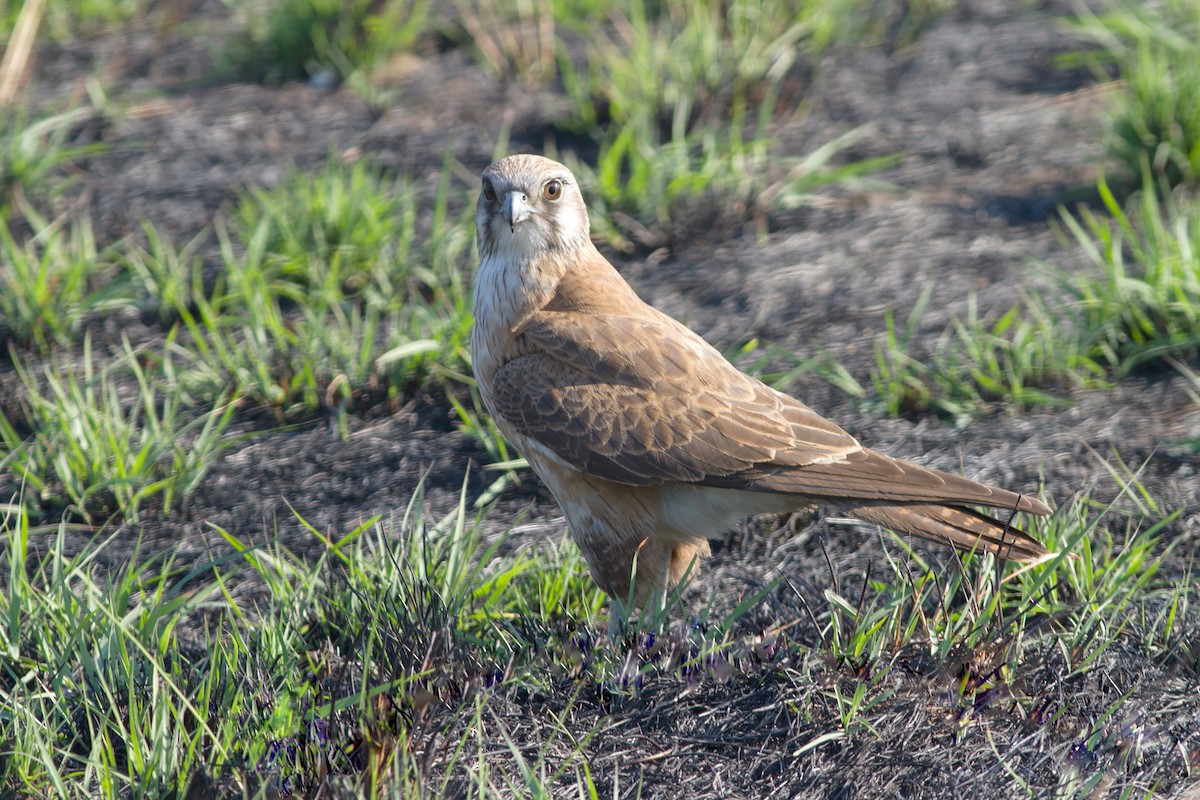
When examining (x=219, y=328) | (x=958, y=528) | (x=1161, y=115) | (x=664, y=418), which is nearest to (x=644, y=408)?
(x=664, y=418)

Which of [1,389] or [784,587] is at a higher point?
[1,389]

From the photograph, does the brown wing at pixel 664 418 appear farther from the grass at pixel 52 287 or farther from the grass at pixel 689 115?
the grass at pixel 52 287

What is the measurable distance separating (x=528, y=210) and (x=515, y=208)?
0.06 meters

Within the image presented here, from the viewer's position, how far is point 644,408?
370cm

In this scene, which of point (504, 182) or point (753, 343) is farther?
point (753, 343)

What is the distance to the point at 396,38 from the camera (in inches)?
265

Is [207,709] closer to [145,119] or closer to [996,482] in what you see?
[996,482]

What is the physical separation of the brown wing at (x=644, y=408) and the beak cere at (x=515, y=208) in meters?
0.32

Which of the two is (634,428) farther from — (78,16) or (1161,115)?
(78,16)

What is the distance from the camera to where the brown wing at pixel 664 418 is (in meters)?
3.56

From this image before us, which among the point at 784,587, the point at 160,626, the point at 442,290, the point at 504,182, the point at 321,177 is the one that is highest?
the point at 504,182

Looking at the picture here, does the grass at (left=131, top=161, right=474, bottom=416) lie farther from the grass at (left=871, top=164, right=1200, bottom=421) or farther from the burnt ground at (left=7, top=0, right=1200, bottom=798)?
the grass at (left=871, top=164, right=1200, bottom=421)

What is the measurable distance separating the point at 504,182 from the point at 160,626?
169cm

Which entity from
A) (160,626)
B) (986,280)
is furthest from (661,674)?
(986,280)
